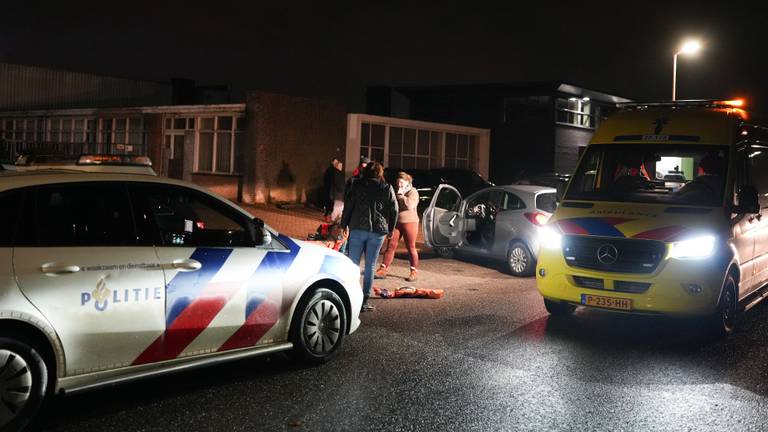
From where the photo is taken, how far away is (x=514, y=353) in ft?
23.9

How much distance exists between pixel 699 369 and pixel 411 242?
5.34 meters

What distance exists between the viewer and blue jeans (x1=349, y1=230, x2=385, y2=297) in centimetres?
917

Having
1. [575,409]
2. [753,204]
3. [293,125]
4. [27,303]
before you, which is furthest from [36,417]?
[293,125]

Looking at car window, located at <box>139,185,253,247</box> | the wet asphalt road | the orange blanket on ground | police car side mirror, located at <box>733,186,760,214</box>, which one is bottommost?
the wet asphalt road

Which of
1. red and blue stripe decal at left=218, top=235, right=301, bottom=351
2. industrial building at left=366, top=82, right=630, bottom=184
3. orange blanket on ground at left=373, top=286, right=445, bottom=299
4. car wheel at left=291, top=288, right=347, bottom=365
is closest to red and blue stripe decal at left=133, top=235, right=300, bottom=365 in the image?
red and blue stripe decal at left=218, top=235, right=301, bottom=351

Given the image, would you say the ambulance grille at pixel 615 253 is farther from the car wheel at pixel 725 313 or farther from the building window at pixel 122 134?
the building window at pixel 122 134

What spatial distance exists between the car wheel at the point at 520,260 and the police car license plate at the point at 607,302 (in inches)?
169

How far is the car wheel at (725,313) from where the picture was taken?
790 centimetres

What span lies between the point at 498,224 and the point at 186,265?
8.17m

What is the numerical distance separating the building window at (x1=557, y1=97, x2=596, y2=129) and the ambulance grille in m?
31.6

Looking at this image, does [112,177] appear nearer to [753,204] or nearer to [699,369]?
[699,369]

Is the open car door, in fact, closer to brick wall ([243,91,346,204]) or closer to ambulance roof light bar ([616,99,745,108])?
ambulance roof light bar ([616,99,745,108])

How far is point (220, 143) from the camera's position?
1037 inches

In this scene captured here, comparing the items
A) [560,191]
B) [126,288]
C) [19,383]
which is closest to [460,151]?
[560,191]
